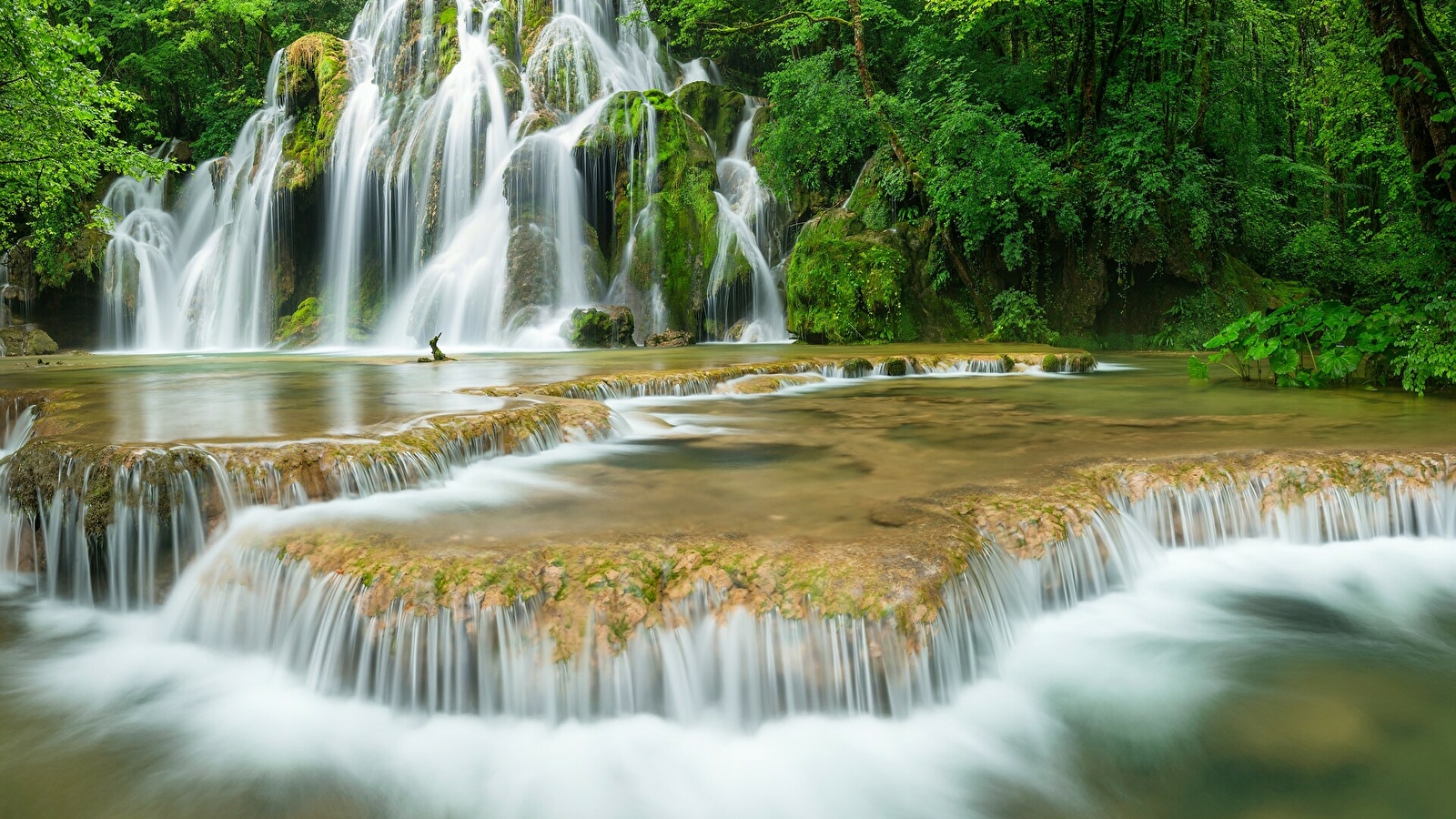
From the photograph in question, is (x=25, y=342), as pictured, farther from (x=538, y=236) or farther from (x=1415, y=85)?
(x=1415, y=85)

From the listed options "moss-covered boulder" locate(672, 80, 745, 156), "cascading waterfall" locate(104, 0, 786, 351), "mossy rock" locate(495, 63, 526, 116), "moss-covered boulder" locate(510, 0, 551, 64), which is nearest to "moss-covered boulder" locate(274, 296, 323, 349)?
"cascading waterfall" locate(104, 0, 786, 351)

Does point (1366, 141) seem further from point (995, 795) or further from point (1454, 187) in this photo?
point (995, 795)

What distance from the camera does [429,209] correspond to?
2008 cm

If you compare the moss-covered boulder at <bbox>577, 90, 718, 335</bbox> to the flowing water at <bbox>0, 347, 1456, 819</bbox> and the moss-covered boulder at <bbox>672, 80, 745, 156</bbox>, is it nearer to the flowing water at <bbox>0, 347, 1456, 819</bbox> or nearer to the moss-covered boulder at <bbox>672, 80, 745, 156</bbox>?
the moss-covered boulder at <bbox>672, 80, 745, 156</bbox>

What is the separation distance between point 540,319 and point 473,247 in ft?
10.2

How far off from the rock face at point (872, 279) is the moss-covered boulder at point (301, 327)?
13.4 m

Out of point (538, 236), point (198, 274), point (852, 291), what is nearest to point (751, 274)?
point (852, 291)

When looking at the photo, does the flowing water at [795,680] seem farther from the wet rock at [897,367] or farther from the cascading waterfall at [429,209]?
the cascading waterfall at [429,209]

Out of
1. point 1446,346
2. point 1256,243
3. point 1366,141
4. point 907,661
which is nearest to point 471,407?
point 907,661

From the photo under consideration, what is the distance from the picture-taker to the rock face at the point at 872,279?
49.2ft

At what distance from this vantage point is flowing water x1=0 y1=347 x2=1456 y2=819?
2471 mm

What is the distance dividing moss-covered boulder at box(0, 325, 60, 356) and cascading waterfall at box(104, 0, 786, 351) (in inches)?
101

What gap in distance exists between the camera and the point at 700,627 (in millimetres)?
2803

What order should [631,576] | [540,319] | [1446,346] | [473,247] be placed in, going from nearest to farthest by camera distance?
[631,576], [1446,346], [540,319], [473,247]
